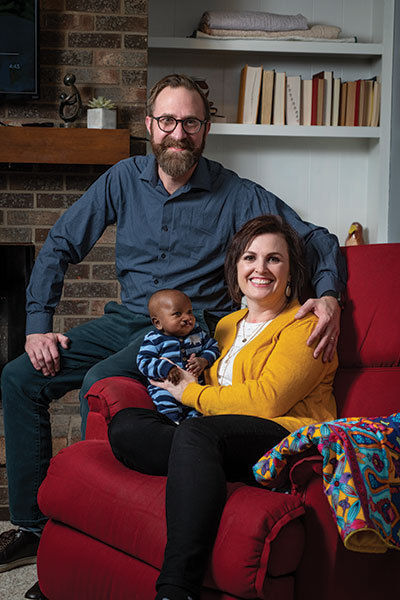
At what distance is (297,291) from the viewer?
190 centimetres

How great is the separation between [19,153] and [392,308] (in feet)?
6.08

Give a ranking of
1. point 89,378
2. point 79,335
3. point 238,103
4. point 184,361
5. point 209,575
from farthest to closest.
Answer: point 238,103 → point 79,335 → point 89,378 → point 184,361 → point 209,575

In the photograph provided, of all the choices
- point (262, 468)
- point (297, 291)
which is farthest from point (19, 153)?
point (262, 468)

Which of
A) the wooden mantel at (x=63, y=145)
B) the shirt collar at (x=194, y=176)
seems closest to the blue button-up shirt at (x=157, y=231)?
the shirt collar at (x=194, y=176)

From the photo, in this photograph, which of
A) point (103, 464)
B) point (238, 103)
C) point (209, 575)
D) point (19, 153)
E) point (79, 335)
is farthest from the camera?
point (238, 103)

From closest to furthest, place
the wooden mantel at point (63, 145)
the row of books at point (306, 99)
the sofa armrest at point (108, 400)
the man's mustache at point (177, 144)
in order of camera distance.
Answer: the sofa armrest at point (108, 400) < the man's mustache at point (177, 144) < the wooden mantel at point (63, 145) < the row of books at point (306, 99)

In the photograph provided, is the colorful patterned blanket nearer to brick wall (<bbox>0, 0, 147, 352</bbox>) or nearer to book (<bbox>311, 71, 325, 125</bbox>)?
brick wall (<bbox>0, 0, 147, 352</bbox>)

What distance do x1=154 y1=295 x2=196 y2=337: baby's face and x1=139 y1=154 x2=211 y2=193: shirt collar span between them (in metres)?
0.50

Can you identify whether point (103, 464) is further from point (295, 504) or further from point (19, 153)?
point (19, 153)

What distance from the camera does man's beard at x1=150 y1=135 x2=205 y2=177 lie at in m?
2.20

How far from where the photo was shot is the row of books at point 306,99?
377 centimetres

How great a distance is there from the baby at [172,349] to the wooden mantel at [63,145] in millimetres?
1417

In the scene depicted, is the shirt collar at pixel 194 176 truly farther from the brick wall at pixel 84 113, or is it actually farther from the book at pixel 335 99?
the book at pixel 335 99

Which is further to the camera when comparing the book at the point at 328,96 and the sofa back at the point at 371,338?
the book at the point at 328,96
